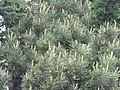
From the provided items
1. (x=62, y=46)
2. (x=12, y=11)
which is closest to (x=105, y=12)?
(x=62, y=46)

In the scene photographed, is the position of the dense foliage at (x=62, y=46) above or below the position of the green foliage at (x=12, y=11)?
below

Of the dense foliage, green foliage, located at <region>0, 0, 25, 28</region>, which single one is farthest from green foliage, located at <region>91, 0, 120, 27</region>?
green foliage, located at <region>0, 0, 25, 28</region>

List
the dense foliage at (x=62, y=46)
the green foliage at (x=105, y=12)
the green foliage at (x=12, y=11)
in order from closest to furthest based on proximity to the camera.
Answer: the dense foliage at (x=62, y=46) < the green foliage at (x=12, y=11) < the green foliage at (x=105, y=12)

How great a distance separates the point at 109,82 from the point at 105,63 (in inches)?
14.9

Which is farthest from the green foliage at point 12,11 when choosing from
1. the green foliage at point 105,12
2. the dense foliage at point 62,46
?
the green foliage at point 105,12

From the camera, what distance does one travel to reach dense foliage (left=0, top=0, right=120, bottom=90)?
617cm

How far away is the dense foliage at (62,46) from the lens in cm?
617

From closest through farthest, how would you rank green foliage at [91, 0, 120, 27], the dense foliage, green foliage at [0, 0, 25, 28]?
the dense foliage < green foliage at [0, 0, 25, 28] < green foliage at [91, 0, 120, 27]

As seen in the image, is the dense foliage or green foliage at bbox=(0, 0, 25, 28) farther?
green foliage at bbox=(0, 0, 25, 28)

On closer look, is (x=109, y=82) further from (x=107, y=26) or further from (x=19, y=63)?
(x=19, y=63)

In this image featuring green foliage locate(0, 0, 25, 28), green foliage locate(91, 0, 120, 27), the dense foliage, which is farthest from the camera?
green foliage locate(91, 0, 120, 27)

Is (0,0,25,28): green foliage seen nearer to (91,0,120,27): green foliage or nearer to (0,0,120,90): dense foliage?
(0,0,120,90): dense foliage

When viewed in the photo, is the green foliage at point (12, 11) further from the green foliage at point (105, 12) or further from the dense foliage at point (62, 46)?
the green foliage at point (105, 12)

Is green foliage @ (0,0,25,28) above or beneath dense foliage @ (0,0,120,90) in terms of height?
above
